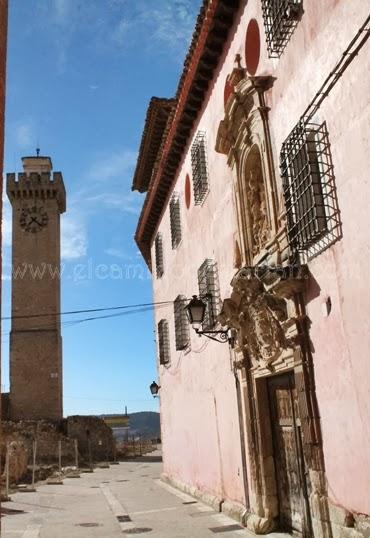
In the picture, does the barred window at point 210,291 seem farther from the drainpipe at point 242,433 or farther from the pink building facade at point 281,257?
the drainpipe at point 242,433

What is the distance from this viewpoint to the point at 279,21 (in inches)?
277

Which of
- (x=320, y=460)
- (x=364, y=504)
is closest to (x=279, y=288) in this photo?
(x=320, y=460)

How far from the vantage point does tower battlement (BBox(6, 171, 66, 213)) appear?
4528 cm

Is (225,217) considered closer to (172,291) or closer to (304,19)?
(304,19)

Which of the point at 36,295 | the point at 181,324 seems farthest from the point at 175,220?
the point at 36,295

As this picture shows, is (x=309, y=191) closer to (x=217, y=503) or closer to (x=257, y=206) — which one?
(x=257, y=206)

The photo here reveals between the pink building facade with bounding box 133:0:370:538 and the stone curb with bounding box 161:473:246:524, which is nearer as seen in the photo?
the pink building facade with bounding box 133:0:370:538

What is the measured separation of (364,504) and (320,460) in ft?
3.29

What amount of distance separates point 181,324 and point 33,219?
33.1 m

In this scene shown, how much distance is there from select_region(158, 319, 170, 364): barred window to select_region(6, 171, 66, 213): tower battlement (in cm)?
3066

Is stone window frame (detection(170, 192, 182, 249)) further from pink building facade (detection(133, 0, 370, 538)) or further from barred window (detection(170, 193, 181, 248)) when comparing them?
pink building facade (detection(133, 0, 370, 538))

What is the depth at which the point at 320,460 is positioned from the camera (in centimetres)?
632

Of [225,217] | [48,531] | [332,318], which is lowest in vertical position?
[48,531]

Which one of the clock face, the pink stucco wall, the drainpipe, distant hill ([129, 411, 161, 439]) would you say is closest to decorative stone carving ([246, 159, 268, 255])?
the pink stucco wall
